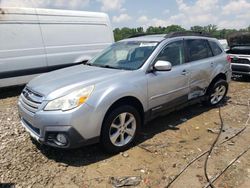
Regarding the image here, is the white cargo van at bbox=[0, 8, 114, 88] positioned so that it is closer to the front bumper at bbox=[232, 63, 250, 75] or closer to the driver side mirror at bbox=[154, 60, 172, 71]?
the driver side mirror at bbox=[154, 60, 172, 71]

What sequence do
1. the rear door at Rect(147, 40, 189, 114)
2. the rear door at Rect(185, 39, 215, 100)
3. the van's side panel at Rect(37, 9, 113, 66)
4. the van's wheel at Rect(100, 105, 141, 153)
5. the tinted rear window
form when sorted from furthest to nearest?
the tinted rear window
the van's side panel at Rect(37, 9, 113, 66)
the rear door at Rect(185, 39, 215, 100)
the rear door at Rect(147, 40, 189, 114)
the van's wheel at Rect(100, 105, 141, 153)

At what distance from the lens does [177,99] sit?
482cm

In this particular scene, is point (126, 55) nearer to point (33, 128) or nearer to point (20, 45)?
point (33, 128)

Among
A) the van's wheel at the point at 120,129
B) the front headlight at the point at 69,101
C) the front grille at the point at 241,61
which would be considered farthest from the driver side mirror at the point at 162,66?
the front grille at the point at 241,61

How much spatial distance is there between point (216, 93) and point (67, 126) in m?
3.98

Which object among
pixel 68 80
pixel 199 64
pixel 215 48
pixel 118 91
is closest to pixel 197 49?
pixel 199 64

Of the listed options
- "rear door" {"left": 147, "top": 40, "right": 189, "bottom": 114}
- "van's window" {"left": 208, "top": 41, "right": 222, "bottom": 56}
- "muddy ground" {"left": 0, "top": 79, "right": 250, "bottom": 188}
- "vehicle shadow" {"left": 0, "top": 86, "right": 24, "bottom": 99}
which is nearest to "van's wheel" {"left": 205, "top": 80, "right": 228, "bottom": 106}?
"van's window" {"left": 208, "top": 41, "right": 222, "bottom": 56}

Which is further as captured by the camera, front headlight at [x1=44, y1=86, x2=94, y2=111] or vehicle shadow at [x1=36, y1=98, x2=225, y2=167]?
vehicle shadow at [x1=36, y1=98, x2=225, y2=167]

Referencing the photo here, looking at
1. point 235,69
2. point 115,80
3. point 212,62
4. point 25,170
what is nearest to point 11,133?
point 25,170

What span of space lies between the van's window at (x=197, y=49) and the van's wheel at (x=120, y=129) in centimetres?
190

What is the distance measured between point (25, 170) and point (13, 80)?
13.8 feet

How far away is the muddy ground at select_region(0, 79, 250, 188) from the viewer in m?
3.27

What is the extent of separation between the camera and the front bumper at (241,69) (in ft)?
29.2

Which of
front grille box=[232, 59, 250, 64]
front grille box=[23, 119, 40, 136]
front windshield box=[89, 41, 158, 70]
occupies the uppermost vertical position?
front windshield box=[89, 41, 158, 70]
